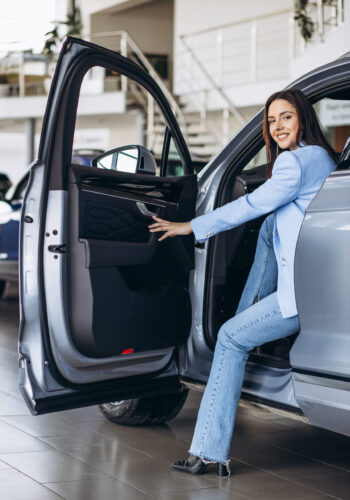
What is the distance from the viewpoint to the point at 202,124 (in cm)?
1756

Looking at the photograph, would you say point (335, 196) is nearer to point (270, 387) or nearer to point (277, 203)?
point (277, 203)

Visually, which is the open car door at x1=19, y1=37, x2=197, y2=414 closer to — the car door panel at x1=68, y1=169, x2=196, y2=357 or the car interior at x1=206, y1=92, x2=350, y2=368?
the car door panel at x1=68, y1=169, x2=196, y2=357

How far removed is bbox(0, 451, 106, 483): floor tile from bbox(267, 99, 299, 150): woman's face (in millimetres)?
1565

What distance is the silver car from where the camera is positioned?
3.23 m

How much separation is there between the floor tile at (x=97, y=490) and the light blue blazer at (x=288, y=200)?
918 mm

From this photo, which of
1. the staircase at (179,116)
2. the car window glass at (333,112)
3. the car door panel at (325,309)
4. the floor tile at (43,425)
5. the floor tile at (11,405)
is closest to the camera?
the car door panel at (325,309)

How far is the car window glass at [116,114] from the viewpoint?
18297 millimetres

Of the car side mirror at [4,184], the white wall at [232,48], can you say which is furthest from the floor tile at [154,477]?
the white wall at [232,48]

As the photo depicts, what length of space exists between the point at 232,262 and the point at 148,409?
3.16 feet

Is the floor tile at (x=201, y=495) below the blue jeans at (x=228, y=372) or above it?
below

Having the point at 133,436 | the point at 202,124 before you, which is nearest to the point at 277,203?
the point at 133,436

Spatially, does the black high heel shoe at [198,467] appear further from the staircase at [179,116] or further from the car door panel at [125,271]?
the staircase at [179,116]

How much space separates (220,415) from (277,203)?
90 centimetres

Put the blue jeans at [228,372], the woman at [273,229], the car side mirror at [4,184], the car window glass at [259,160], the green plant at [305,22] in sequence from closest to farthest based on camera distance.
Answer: the woman at [273,229], the blue jeans at [228,372], the car window glass at [259,160], the car side mirror at [4,184], the green plant at [305,22]
